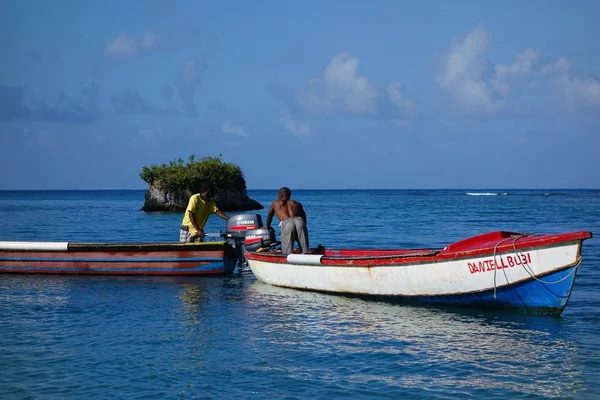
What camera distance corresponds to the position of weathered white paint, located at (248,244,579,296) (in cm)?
1140

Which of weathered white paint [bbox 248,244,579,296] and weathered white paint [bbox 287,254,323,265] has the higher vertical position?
weathered white paint [bbox 287,254,323,265]

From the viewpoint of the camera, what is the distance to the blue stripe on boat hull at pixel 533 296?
1148 cm

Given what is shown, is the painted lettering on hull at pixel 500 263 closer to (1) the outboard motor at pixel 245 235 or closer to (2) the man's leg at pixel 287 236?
(2) the man's leg at pixel 287 236

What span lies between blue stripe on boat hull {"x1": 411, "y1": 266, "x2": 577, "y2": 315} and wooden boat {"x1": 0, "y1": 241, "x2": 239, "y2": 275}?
→ 697 centimetres

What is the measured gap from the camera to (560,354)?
985cm

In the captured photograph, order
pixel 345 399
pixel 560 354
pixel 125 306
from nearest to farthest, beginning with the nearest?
pixel 345 399 < pixel 560 354 < pixel 125 306

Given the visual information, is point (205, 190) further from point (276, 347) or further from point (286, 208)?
point (276, 347)

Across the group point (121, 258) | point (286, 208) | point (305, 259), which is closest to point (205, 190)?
point (286, 208)

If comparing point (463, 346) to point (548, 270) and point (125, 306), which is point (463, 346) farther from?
point (125, 306)

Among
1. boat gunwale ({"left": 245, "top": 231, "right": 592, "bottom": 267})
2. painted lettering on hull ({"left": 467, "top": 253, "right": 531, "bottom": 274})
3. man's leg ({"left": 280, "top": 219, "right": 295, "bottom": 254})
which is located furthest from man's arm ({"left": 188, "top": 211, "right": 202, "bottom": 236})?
painted lettering on hull ({"left": 467, "top": 253, "right": 531, "bottom": 274})

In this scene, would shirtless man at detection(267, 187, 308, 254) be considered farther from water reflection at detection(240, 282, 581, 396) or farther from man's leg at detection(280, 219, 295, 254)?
water reflection at detection(240, 282, 581, 396)

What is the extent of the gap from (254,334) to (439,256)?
364cm

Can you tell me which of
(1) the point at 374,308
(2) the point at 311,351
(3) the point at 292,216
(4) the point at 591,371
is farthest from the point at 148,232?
(4) the point at 591,371

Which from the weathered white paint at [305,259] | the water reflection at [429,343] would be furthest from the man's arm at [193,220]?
the water reflection at [429,343]
